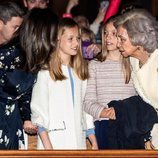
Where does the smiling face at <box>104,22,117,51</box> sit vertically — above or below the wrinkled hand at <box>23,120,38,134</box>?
above

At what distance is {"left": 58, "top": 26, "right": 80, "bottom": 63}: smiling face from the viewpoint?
11.3ft

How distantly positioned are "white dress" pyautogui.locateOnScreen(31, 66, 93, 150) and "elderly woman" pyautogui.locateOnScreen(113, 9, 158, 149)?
0.32 metres

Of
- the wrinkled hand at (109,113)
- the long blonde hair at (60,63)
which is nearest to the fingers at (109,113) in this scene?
the wrinkled hand at (109,113)

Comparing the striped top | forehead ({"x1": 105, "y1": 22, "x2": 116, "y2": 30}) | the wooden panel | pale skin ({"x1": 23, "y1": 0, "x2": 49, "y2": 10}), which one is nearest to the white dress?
the striped top

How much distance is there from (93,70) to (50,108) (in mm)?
371

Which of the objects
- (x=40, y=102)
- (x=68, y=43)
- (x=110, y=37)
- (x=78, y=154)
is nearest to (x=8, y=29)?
(x=68, y=43)

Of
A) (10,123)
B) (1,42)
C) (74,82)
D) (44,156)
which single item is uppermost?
(1,42)

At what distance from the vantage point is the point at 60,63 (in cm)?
339

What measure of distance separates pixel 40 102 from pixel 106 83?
0.44 meters

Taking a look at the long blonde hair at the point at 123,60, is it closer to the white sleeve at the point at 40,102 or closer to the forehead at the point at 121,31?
the forehead at the point at 121,31

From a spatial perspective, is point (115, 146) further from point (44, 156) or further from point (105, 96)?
point (44, 156)

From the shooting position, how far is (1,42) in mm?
3391

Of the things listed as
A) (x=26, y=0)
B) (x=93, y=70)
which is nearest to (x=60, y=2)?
(x=26, y=0)

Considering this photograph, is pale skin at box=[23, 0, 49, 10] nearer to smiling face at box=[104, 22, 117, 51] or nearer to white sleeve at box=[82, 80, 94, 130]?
smiling face at box=[104, 22, 117, 51]
